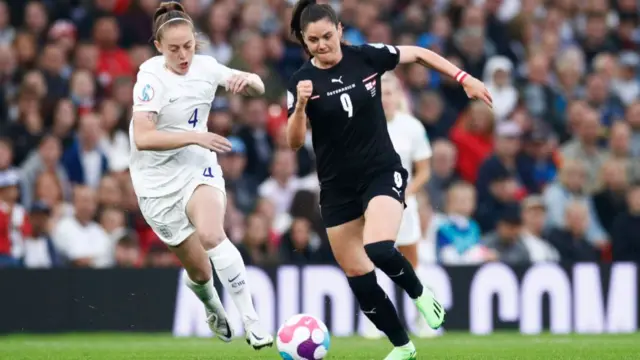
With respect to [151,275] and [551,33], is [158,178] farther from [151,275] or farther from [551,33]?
[551,33]

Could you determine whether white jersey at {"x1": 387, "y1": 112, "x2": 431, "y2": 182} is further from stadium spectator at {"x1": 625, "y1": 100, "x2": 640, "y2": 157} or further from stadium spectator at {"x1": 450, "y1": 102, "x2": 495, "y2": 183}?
stadium spectator at {"x1": 625, "y1": 100, "x2": 640, "y2": 157}

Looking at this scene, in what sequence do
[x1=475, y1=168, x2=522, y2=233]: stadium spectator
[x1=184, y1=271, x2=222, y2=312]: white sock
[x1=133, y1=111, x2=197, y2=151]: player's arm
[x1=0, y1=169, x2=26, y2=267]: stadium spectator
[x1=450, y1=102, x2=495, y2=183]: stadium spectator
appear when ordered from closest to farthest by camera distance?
[x1=133, y1=111, x2=197, y2=151]: player's arm, [x1=184, y1=271, x2=222, y2=312]: white sock, [x1=0, y1=169, x2=26, y2=267]: stadium spectator, [x1=475, y1=168, x2=522, y2=233]: stadium spectator, [x1=450, y1=102, x2=495, y2=183]: stadium spectator

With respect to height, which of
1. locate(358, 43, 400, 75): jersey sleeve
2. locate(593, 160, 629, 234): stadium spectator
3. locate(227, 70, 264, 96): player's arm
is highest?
locate(358, 43, 400, 75): jersey sleeve

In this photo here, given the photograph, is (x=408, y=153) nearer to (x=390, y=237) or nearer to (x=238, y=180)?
(x=238, y=180)

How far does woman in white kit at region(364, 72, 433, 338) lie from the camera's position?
13.8 m

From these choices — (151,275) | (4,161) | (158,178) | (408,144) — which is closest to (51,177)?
(4,161)

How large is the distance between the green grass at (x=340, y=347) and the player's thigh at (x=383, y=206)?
173 cm

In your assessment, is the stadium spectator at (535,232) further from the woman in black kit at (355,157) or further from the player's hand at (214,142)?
the player's hand at (214,142)

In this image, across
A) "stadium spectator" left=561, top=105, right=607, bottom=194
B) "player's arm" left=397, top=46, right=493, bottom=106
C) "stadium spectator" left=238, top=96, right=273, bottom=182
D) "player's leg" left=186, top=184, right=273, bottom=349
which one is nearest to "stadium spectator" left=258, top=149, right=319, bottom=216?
"stadium spectator" left=238, top=96, right=273, bottom=182

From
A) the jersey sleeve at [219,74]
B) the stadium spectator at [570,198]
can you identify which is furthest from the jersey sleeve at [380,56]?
the stadium spectator at [570,198]

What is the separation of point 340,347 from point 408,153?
7.60 feet

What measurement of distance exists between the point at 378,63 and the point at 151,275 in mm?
6211

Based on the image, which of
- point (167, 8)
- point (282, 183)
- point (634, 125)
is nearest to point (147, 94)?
point (167, 8)

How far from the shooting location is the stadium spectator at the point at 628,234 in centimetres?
1645
